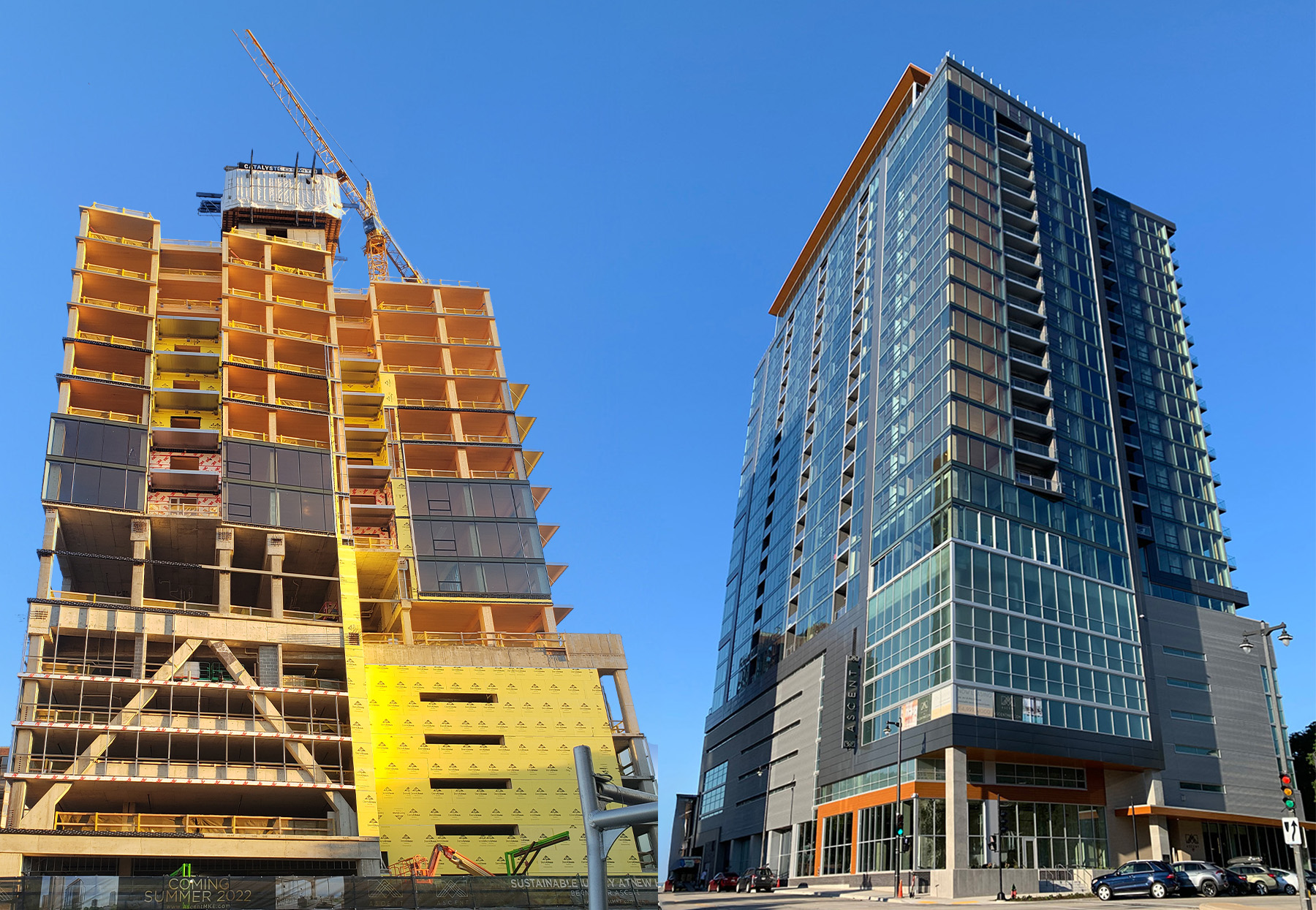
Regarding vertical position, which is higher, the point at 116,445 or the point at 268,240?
the point at 268,240

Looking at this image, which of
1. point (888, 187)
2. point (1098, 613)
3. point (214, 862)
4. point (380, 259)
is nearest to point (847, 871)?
point (1098, 613)

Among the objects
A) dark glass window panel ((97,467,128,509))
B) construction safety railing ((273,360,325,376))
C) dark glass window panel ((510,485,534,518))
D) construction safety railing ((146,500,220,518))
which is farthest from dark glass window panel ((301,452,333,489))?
dark glass window panel ((510,485,534,518))

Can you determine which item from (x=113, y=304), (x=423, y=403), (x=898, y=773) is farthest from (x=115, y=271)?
(x=898, y=773)

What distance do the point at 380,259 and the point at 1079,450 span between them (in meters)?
85.3

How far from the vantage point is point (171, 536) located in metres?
71.3

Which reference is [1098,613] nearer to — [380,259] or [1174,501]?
[1174,501]

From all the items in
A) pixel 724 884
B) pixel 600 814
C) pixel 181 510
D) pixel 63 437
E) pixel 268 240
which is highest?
pixel 268 240

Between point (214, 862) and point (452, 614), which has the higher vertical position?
point (452, 614)

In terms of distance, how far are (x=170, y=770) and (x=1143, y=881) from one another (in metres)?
47.3

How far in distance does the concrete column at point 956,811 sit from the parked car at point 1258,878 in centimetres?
1410

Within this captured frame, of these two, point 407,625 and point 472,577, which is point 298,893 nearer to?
point 407,625

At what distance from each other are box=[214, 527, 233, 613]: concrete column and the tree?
2967 inches

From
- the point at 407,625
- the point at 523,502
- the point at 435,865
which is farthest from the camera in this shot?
the point at 523,502

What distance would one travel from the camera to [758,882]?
257 ft
